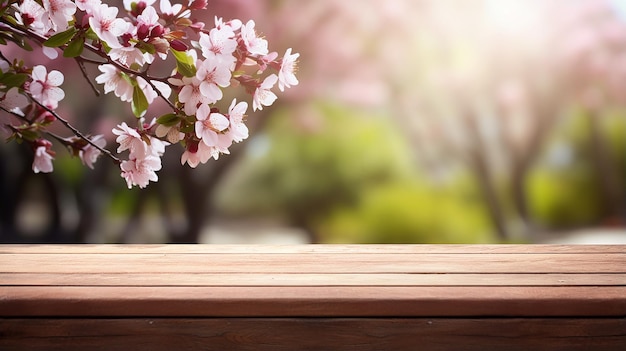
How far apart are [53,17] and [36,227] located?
2315 mm

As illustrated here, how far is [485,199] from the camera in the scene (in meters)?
3.18

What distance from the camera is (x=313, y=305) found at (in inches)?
44.0

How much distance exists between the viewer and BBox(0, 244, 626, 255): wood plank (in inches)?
60.3

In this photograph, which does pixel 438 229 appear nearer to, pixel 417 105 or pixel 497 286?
pixel 417 105

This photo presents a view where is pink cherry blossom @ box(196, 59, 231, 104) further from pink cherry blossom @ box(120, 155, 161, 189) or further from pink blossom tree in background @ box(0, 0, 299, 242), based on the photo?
pink cherry blossom @ box(120, 155, 161, 189)

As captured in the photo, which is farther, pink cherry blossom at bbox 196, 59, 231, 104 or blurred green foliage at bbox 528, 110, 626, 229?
blurred green foliage at bbox 528, 110, 626, 229

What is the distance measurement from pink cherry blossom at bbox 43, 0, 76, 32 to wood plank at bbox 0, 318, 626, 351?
46 centimetres

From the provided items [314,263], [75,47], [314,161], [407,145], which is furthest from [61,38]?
[407,145]

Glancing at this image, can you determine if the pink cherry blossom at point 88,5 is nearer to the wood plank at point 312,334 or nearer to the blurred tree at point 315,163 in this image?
the wood plank at point 312,334

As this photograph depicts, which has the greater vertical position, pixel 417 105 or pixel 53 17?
pixel 53 17


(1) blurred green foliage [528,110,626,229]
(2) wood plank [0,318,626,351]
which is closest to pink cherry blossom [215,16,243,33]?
(2) wood plank [0,318,626,351]

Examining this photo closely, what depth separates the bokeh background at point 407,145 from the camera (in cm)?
308

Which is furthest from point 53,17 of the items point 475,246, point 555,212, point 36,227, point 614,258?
point 555,212

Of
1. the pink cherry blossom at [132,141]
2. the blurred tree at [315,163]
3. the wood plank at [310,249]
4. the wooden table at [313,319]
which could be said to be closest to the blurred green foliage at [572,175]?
the blurred tree at [315,163]
